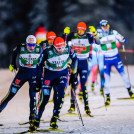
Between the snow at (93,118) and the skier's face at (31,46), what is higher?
the skier's face at (31,46)

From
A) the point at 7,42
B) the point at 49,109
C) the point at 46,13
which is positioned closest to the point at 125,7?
the point at 46,13

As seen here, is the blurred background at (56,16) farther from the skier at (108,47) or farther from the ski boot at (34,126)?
the ski boot at (34,126)

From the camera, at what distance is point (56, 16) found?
35531 millimetres

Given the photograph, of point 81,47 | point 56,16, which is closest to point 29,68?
point 81,47

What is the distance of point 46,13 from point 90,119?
24.3 metres

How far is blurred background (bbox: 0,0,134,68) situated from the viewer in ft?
103

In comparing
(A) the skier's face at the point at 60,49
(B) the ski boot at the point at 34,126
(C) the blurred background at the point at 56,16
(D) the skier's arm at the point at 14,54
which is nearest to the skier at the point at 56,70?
(A) the skier's face at the point at 60,49

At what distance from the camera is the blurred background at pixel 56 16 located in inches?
1236

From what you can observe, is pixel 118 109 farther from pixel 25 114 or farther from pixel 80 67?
pixel 25 114

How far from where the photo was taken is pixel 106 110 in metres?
11.8

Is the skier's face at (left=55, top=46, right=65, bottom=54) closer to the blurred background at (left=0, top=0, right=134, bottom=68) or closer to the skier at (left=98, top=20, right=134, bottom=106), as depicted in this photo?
the skier at (left=98, top=20, right=134, bottom=106)

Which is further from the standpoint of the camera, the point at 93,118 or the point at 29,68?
the point at 93,118

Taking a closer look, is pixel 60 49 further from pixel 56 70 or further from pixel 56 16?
pixel 56 16

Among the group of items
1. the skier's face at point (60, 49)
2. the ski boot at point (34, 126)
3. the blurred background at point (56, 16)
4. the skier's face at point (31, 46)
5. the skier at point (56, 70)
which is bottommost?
the ski boot at point (34, 126)
